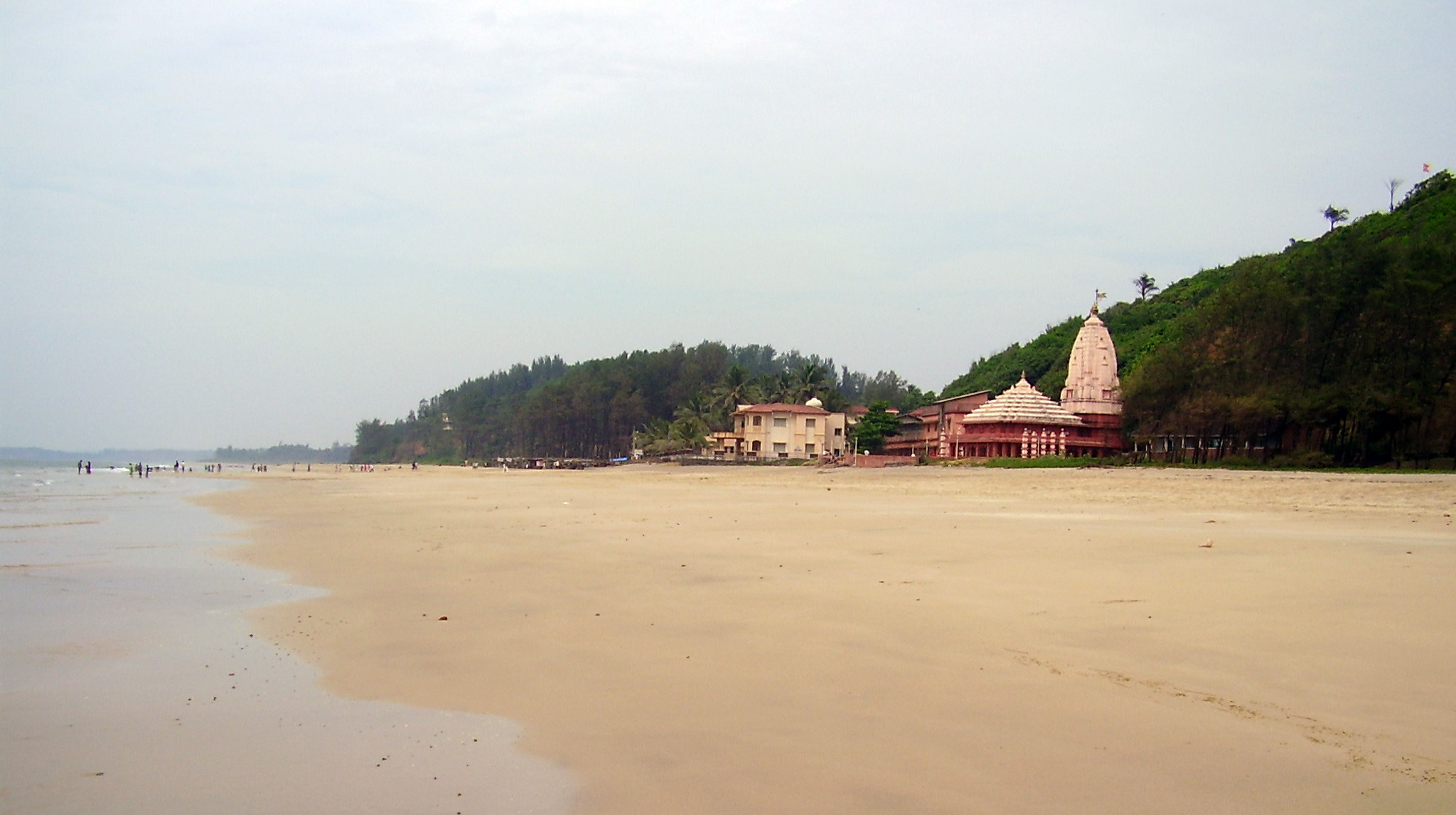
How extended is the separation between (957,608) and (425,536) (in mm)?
11827

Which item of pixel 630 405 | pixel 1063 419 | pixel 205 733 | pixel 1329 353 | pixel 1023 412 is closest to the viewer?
pixel 205 733

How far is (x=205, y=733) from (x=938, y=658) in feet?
16.3

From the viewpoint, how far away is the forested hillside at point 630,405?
9738cm

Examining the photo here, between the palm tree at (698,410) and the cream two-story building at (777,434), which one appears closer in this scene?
the cream two-story building at (777,434)

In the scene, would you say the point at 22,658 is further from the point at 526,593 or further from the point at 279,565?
the point at 279,565

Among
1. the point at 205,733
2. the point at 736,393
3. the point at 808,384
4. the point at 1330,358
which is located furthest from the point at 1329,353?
the point at 736,393

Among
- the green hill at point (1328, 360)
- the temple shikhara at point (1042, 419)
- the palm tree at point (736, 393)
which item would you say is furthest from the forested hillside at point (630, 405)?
the green hill at point (1328, 360)

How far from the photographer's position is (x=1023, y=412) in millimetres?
61594

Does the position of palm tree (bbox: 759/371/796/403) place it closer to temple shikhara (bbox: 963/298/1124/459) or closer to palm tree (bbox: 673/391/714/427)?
palm tree (bbox: 673/391/714/427)

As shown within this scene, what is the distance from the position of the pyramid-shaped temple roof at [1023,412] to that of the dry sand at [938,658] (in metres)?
45.1

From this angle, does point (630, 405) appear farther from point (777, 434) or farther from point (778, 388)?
point (777, 434)

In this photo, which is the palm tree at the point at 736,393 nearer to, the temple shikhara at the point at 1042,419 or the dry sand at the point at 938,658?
the temple shikhara at the point at 1042,419

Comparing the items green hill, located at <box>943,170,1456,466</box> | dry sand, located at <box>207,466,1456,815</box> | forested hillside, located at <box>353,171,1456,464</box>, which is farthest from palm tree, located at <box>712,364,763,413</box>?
dry sand, located at <box>207,466,1456,815</box>

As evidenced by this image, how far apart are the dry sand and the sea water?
1.13ft
